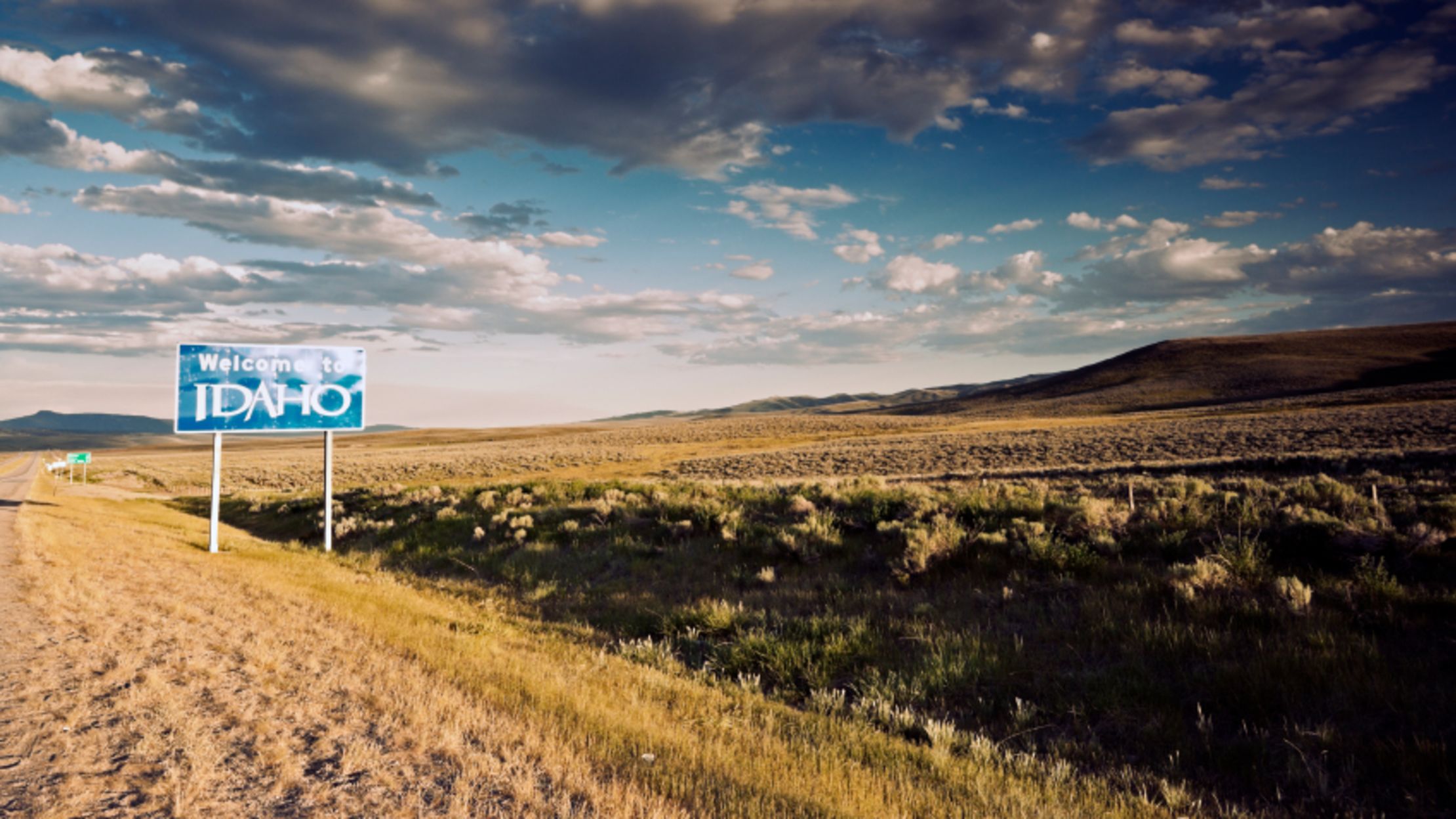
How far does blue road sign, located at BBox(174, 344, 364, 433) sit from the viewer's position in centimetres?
1455

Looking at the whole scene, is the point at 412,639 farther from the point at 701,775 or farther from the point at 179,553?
the point at 179,553

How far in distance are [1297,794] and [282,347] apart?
1862 cm

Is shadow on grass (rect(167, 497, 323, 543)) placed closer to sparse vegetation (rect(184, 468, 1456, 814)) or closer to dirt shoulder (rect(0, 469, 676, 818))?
sparse vegetation (rect(184, 468, 1456, 814))

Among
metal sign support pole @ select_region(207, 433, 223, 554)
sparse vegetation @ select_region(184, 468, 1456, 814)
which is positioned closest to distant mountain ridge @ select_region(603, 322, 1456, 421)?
sparse vegetation @ select_region(184, 468, 1456, 814)

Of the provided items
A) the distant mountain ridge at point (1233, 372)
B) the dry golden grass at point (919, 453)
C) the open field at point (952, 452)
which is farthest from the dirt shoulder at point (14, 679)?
the distant mountain ridge at point (1233, 372)

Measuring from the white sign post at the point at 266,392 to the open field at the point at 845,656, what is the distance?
282 centimetres

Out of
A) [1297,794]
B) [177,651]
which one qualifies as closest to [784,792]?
[1297,794]

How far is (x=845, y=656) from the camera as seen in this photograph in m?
6.52

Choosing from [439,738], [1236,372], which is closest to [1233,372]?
[1236,372]

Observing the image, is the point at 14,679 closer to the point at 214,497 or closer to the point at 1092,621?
the point at 1092,621

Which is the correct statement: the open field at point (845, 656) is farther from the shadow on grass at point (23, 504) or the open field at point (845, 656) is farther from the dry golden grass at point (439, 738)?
the shadow on grass at point (23, 504)

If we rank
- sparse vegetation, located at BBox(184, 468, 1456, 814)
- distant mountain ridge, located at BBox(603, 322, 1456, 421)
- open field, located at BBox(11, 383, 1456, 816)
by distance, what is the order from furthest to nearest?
1. distant mountain ridge, located at BBox(603, 322, 1456, 421)
2. sparse vegetation, located at BBox(184, 468, 1456, 814)
3. open field, located at BBox(11, 383, 1456, 816)

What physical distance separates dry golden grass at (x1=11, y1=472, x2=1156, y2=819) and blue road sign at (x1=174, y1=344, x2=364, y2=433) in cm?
882

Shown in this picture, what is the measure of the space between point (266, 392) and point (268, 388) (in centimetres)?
8
